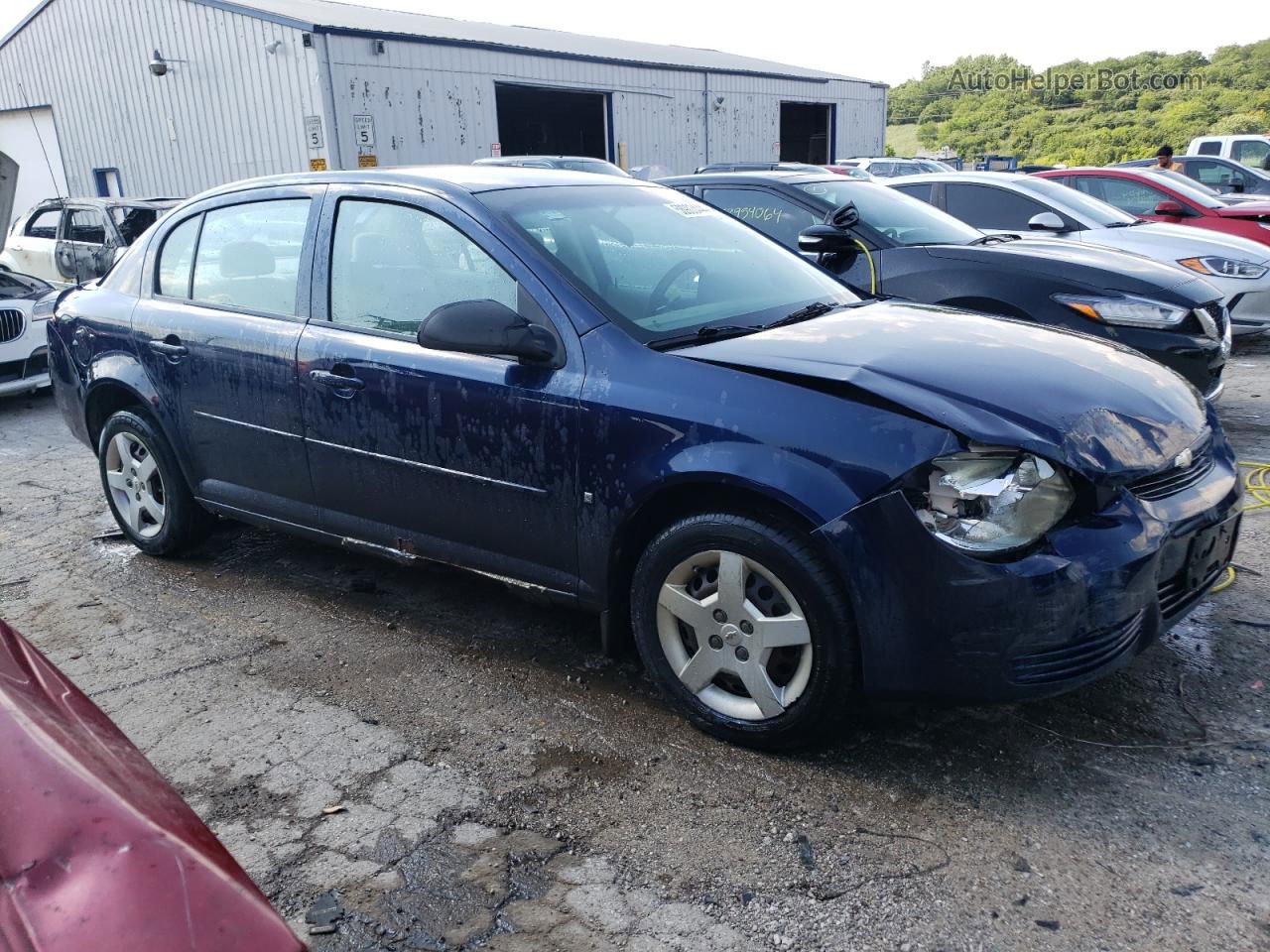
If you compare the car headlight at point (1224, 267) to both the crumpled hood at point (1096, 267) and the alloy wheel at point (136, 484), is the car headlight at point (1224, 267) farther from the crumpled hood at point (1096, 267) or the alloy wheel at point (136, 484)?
the alloy wheel at point (136, 484)

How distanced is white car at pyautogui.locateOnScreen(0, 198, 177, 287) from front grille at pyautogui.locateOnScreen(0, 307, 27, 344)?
9.33 ft

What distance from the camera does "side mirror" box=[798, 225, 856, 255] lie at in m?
5.40

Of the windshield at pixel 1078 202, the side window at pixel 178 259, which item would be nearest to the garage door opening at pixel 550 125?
the windshield at pixel 1078 202

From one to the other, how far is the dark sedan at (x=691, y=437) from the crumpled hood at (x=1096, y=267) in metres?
2.19

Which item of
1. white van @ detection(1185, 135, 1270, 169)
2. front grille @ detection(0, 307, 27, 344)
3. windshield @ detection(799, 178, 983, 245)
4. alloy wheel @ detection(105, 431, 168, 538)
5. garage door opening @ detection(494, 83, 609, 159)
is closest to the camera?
alloy wheel @ detection(105, 431, 168, 538)

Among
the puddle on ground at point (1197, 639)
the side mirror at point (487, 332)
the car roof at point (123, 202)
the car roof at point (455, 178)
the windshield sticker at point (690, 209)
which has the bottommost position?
the puddle on ground at point (1197, 639)

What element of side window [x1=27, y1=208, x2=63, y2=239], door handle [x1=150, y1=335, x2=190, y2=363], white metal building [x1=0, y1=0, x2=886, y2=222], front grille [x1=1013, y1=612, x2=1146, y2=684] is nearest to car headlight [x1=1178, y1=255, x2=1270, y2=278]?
front grille [x1=1013, y1=612, x2=1146, y2=684]

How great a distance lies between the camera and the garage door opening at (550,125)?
87.4 ft

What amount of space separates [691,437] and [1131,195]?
9.92 m

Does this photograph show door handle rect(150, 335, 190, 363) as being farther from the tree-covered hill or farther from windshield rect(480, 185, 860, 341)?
the tree-covered hill

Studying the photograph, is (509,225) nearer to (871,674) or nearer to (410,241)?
(410,241)

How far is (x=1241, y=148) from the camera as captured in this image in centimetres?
2023

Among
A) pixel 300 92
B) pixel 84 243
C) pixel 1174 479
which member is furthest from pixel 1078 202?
pixel 300 92

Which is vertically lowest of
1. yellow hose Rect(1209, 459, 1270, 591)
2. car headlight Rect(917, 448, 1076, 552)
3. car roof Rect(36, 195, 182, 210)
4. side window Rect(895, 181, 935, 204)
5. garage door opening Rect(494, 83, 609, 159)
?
yellow hose Rect(1209, 459, 1270, 591)
